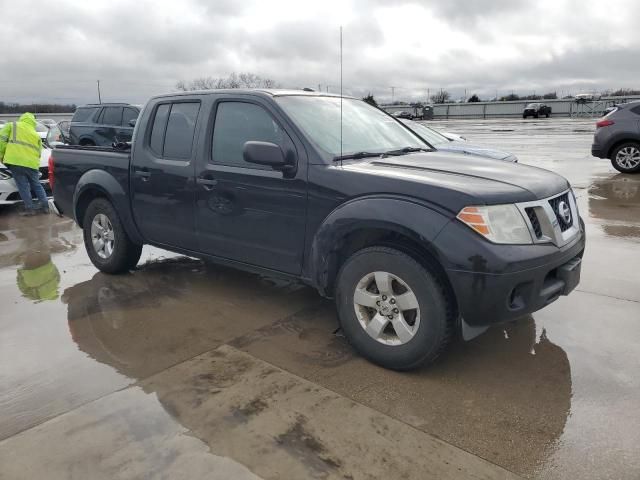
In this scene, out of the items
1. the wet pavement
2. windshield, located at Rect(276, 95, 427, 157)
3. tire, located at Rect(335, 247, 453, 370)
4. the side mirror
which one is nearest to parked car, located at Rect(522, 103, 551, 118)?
the wet pavement

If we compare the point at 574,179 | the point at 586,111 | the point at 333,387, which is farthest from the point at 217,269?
the point at 586,111

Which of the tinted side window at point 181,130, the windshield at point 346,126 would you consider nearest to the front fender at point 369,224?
the windshield at point 346,126

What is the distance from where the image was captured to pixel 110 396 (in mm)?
3107

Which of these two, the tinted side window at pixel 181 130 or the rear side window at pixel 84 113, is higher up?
the rear side window at pixel 84 113

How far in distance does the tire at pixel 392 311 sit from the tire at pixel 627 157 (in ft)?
33.1

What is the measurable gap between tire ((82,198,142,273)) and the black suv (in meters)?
7.93

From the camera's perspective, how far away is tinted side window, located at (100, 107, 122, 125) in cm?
1332

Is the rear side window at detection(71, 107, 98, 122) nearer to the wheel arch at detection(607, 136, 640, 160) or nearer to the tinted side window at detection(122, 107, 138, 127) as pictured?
the tinted side window at detection(122, 107, 138, 127)

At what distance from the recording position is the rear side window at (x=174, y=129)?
4.52m

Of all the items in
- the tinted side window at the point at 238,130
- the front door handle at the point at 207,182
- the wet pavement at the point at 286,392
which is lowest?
the wet pavement at the point at 286,392

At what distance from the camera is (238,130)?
4195 millimetres

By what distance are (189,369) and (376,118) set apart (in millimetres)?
2687

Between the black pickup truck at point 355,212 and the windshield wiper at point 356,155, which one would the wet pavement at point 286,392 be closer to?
the black pickup truck at point 355,212

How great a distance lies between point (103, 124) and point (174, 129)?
1011 centimetres
